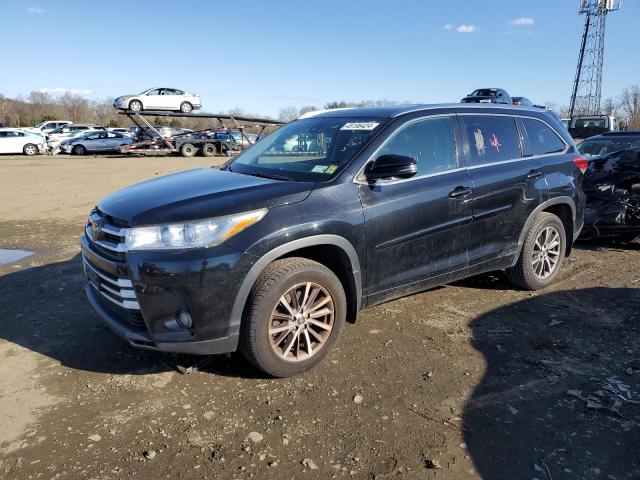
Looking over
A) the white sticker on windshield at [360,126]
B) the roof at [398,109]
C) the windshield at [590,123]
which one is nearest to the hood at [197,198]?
the white sticker on windshield at [360,126]

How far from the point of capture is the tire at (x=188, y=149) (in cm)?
2686

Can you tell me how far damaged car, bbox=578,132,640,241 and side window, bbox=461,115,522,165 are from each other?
8.98 ft

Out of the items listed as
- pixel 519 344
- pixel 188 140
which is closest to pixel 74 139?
pixel 188 140

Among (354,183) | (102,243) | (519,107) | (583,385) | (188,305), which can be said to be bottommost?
(583,385)

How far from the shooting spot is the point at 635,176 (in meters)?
6.73

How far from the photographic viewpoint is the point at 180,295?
297 centimetres

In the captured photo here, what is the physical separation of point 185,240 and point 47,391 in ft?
4.89

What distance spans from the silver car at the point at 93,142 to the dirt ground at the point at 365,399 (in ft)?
92.6

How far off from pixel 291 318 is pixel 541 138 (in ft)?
11.3

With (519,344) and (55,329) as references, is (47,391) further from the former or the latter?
(519,344)

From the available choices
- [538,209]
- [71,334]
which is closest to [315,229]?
[71,334]

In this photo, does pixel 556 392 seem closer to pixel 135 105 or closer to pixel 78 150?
pixel 135 105

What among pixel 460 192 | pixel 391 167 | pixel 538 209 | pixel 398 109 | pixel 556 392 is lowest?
pixel 556 392

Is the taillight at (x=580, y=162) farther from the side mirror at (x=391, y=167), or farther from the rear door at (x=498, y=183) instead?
the side mirror at (x=391, y=167)
